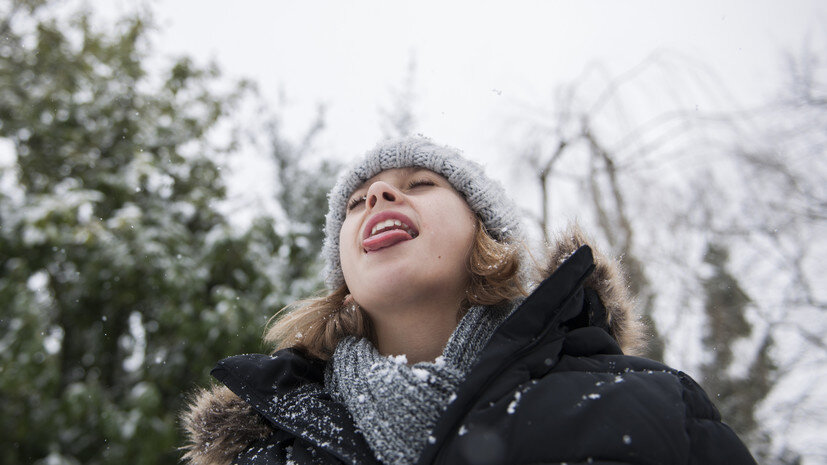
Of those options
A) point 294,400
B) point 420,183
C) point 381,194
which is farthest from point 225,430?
point 420,183

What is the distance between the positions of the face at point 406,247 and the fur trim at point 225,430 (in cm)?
47

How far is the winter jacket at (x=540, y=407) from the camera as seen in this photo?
88 cm

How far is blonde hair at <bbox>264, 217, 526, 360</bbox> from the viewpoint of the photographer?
1403 mm

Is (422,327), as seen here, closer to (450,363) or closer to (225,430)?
(450,363)

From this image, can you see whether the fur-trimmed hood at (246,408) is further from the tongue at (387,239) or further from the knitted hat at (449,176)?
the tongue at (387,239)

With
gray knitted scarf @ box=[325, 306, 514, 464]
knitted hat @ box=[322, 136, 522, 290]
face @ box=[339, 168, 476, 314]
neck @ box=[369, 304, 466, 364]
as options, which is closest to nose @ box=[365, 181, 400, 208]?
face @ box=[339, 168, 476, 314]

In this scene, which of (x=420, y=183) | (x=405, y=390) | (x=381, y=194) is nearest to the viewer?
(x=405, y=390)

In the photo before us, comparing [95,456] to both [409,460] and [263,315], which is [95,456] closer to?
[263,315]

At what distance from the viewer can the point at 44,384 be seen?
2.90m

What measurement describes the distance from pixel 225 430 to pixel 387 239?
742 millimetres

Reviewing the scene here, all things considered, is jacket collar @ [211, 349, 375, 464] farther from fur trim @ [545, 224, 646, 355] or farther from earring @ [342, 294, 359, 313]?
fur trim @ [545, 224, 646, 355]

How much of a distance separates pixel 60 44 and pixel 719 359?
7.57 m

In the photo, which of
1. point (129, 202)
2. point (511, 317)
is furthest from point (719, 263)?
point (129, 202)

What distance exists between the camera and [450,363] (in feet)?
3.86
